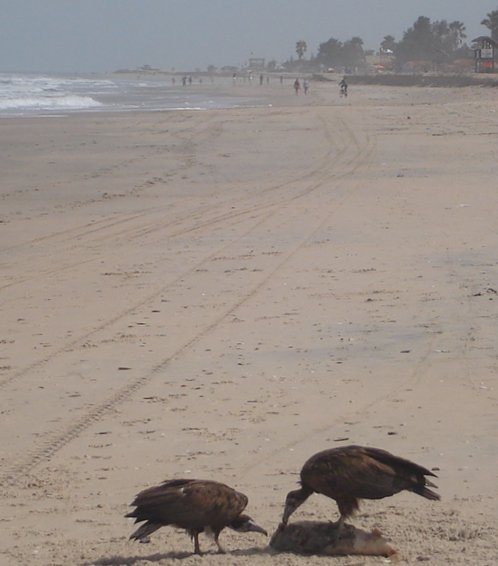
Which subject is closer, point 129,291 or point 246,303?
point 246,303

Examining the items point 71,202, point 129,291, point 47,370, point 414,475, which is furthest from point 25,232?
point 414,475

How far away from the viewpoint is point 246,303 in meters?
9.43

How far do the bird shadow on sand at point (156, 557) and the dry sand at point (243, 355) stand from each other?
0.01 meters

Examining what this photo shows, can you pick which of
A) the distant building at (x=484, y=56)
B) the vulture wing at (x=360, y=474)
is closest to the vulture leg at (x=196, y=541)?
the vulture wing at (x=360, y=474)

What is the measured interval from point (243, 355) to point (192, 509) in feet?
11.4

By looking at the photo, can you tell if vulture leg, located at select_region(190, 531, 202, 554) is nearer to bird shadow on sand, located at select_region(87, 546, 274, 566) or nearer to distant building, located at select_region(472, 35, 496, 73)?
bird shadow on sand, located at select_region(87, 546, 274, 566)

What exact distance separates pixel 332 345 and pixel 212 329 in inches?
41.4

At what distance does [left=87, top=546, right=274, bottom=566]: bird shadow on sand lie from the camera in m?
4.38

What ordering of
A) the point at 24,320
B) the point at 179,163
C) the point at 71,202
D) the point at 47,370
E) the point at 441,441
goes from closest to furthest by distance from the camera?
the point at 441,441, the point at 47,370, the point at 24,320, the point at 71,202, the point at 179,163

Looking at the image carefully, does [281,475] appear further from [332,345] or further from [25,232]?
[25,232]

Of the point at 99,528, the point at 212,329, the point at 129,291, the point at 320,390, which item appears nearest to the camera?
the point at 99,528

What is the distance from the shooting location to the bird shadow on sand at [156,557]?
4.38m

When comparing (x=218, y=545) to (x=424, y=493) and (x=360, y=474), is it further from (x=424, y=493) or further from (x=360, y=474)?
(x=424, y=493)

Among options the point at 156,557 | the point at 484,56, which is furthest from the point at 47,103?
the point at 156,557
